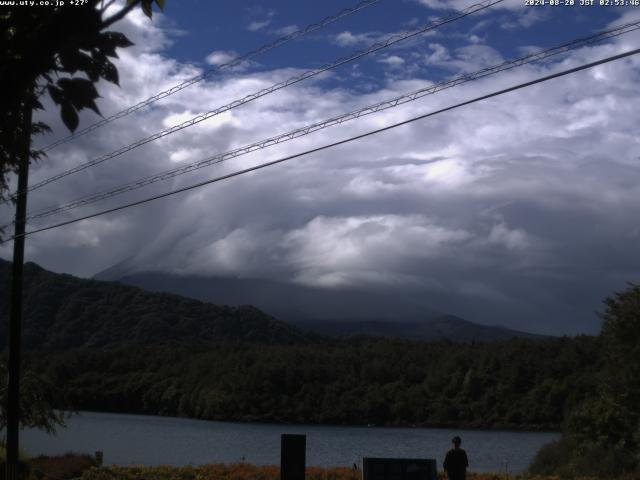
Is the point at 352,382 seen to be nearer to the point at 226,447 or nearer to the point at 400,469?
the point at 226,447

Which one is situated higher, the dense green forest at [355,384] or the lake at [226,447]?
the dense green forest at [355,384]

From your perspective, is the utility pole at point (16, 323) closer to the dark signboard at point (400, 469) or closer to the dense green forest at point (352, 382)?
the dark signboard at point (400, 469)

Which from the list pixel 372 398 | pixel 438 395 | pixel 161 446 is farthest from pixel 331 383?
pixel 161 446

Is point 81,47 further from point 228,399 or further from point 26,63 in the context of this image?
point 228,399

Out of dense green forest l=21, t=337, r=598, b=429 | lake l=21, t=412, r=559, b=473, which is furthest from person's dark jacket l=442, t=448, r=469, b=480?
dense green forest l=21, t=337, r=598, b=429

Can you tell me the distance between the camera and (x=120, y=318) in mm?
150250

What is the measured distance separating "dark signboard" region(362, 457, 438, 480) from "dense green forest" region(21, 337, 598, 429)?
49672 mm

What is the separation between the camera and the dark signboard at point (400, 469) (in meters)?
13.7

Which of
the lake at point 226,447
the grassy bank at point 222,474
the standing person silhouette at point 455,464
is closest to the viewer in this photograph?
the standing person silhouette at point 455,464

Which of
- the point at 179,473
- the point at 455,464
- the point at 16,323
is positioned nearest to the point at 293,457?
the point at 455,464

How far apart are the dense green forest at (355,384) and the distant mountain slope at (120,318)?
5155 cm

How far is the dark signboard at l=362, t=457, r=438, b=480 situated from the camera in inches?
538

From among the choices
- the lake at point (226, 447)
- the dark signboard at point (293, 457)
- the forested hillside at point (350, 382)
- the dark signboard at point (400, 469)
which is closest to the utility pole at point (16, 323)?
the dark signboard at point (293, 457)

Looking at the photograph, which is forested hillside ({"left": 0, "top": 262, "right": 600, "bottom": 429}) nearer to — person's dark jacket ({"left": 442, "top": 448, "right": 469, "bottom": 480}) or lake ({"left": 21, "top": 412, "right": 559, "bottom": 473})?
lake ({"left": 21, "top": 412, "right": 559, "bottom": 473})
